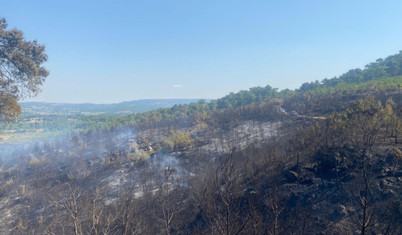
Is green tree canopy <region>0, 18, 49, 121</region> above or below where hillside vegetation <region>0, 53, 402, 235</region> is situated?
above

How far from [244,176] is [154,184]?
8319 millimetres

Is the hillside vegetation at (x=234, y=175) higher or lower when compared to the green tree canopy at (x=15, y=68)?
lower

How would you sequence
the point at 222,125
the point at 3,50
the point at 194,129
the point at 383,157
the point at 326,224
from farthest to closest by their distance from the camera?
the point at 194,129 < the point at 222,125 < the point at 383,157 < the point at 326,224 < the point at 3,50

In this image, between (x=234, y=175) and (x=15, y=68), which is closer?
(x=15, y=68)

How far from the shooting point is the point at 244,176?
53.4ft

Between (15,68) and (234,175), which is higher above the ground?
(15,68)

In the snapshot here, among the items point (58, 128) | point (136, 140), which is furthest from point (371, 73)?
point (58, 128)

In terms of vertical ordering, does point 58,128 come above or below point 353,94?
below

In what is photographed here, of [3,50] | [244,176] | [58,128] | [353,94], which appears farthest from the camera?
[58,128]

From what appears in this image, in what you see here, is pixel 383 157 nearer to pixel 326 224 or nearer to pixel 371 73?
pixel 326 224

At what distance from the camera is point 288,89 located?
6012cm

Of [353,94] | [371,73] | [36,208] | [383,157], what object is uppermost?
[371,73]

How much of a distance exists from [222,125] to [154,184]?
62.5 feet

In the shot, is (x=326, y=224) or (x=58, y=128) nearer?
(x=326, y=224)
